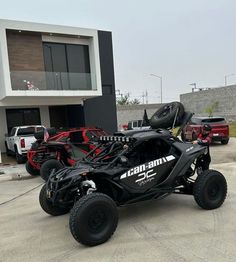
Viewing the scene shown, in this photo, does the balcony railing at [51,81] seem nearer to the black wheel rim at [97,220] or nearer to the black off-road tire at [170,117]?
the black off-road tire at [170,117]

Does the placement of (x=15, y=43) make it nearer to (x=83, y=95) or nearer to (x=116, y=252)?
(x=83, y=95)

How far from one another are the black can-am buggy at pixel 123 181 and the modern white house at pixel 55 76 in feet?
36.1

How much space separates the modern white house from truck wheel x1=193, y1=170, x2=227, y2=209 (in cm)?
1191

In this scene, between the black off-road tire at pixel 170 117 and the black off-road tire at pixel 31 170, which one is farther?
Answer: the black off-road tire at pixel 31 170

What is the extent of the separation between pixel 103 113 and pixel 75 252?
1596 cm

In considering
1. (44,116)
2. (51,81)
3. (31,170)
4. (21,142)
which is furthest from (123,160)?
(44,116)

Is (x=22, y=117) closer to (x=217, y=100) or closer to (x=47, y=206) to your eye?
(x=47, y=206)

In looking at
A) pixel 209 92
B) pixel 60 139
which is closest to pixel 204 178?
pixel 60 139

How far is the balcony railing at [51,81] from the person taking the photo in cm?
1574

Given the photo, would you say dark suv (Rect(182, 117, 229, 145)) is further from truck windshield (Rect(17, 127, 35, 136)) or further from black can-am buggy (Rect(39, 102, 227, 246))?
black can-am buggy (Rect(39, 102, 227, 246))

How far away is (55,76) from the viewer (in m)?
16.8

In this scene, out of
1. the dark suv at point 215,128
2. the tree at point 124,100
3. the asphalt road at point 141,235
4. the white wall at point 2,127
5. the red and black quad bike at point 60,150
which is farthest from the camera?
the tree at point 124,100

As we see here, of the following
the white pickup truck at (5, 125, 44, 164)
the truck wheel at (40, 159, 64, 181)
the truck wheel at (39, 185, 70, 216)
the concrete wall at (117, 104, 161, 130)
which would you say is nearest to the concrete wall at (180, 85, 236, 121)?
the concrete wall at (117, 104, 161, 130)

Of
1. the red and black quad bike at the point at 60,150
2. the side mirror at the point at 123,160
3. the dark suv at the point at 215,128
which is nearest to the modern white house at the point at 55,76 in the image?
the dark suv at the point at 215,128
